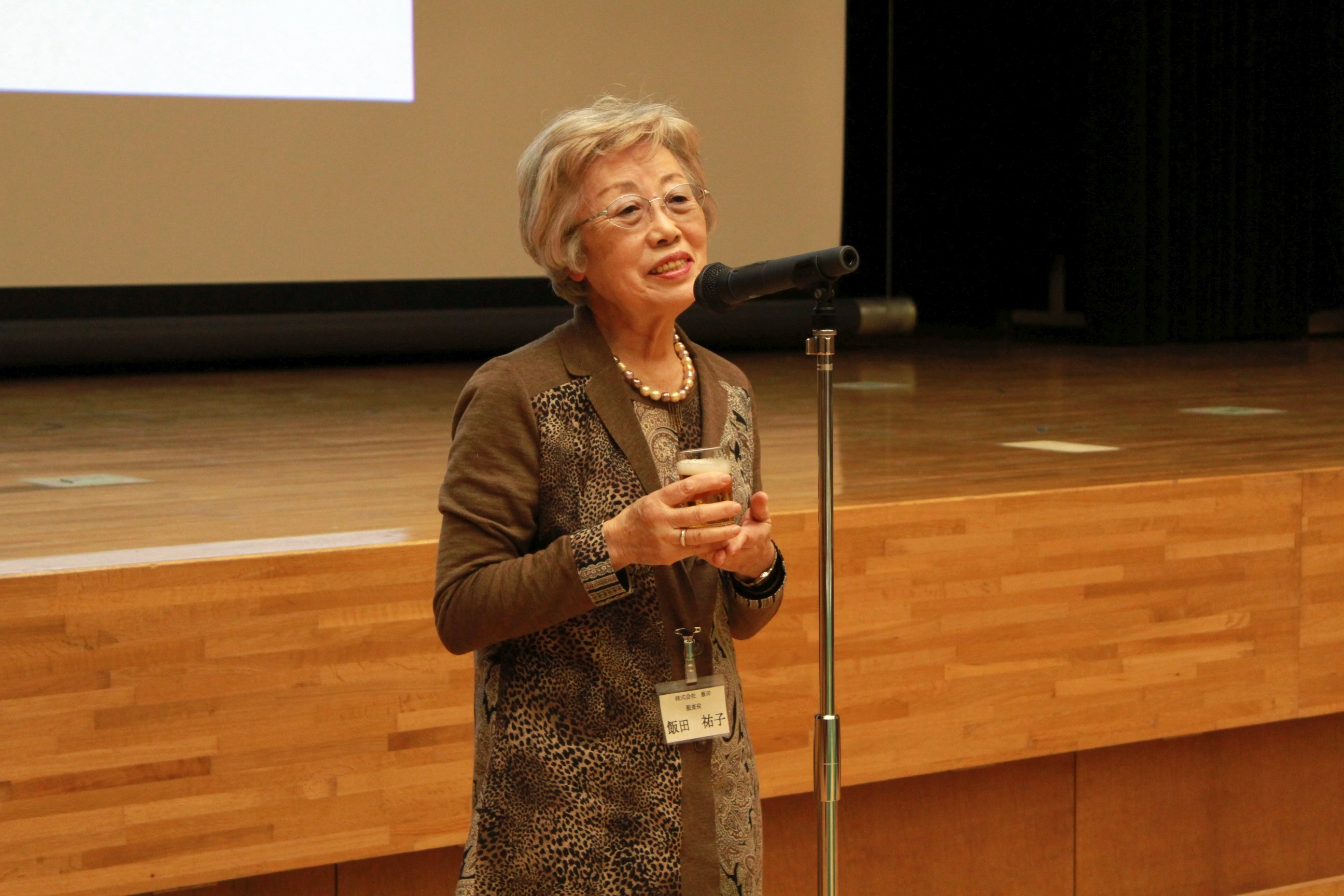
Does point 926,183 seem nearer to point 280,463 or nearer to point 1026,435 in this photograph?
point 1026,435

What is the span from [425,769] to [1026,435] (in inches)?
75.2

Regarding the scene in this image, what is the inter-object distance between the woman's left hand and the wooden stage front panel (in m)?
0.93

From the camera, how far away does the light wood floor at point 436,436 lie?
254 cm

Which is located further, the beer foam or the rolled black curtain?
the rolled black curtain

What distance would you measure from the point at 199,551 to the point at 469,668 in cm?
40

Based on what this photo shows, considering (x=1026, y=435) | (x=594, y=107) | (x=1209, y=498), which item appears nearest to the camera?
(x=594, y=107)

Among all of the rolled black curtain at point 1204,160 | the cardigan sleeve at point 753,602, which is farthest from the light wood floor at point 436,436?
the cardigan sleeve at point 753,602

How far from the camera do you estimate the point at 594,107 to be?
1.33m

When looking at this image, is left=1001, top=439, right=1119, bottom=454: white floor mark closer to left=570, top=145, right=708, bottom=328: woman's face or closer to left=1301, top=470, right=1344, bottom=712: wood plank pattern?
left=1301, top=470, right=1344, bottom=712: wood plank pattern

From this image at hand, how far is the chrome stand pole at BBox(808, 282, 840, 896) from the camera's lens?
1.25 metres

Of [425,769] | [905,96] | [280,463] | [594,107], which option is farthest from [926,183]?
[594,107]

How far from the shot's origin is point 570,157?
1.30 m

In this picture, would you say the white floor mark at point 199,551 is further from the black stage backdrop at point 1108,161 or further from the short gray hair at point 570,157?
the black stage backdrop at point 1108,161

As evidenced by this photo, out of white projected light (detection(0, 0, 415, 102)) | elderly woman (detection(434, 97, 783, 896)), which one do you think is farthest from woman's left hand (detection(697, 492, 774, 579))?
white projected light (detection(0, 0, 415, 102))
